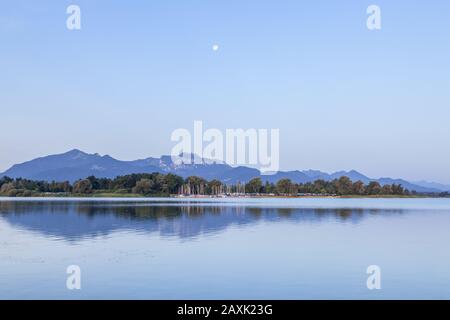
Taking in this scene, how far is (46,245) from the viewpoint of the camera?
3625cm

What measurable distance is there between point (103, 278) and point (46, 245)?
540 inches

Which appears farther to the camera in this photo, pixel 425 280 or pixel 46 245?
pixel 46 245
